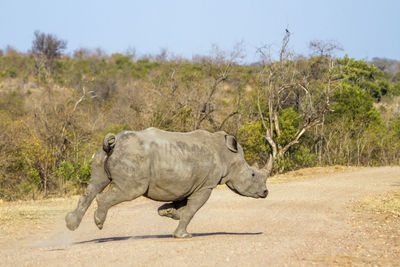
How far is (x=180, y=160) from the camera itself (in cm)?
893

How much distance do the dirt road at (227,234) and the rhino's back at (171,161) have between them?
A: 88 cm

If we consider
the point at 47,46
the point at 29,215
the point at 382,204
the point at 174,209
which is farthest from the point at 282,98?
the point at 47,46

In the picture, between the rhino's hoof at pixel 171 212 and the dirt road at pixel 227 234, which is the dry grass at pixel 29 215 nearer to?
the dirt road at pixel 227 234

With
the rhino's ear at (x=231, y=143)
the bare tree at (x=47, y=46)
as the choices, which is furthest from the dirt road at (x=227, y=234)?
the bare tree at (x=47, y=46)

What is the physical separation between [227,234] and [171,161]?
2.44 m

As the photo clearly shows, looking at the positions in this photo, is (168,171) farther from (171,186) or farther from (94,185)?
(94,185)

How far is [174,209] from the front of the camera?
384 inches

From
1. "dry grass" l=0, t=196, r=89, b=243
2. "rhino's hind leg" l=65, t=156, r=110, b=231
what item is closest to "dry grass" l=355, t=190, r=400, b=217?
"rhino's hind leg" l=65, t=156, r=110, b=231

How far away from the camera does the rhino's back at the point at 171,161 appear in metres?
8.66

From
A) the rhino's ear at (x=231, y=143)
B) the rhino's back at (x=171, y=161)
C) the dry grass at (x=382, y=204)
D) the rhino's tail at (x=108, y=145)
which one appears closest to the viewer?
the rhino's tail at (x=108, y=145)

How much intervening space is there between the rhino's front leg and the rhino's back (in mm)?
125

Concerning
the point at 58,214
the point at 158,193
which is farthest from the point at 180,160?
the point at 58,214

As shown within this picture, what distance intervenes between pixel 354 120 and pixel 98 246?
25011mm

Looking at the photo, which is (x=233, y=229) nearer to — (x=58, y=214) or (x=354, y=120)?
(x=58, y=214)
